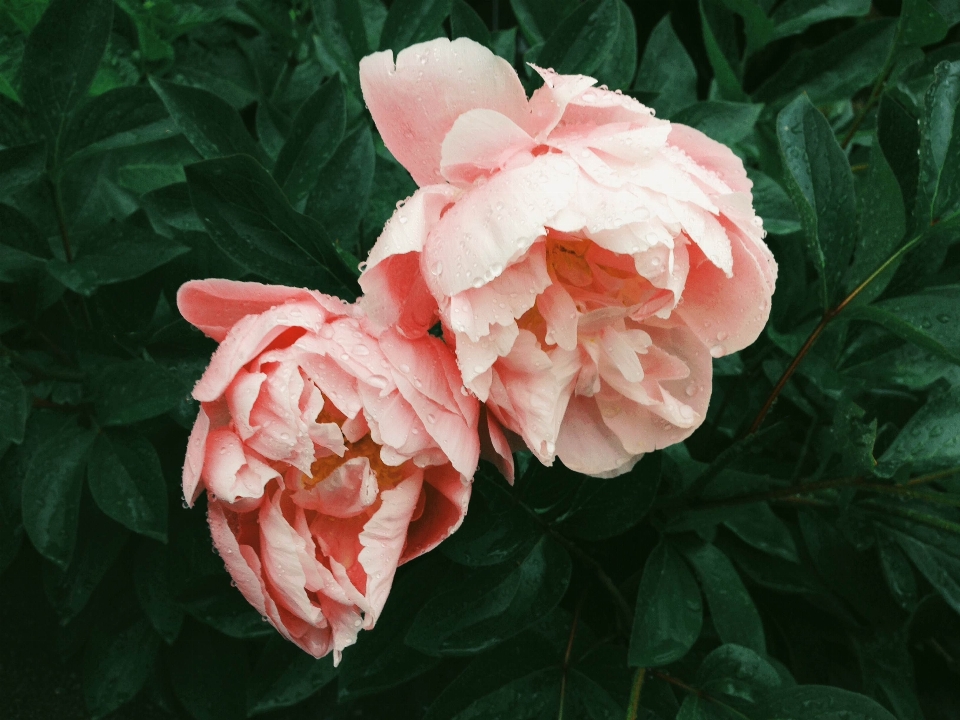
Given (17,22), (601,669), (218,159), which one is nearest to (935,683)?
(601,669)

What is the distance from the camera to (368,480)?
0.42 m

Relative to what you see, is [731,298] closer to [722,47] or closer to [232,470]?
[232,470]

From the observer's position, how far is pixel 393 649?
61cm

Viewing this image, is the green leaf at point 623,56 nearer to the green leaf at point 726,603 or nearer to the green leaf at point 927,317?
the green leaf at point 927,317

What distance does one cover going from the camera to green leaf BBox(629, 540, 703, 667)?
1.74 ft

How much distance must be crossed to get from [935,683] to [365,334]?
66 centimetres

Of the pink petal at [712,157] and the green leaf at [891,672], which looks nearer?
the pink petal at [712,157]

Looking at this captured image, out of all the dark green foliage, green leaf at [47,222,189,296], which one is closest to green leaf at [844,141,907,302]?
the dark green foliage

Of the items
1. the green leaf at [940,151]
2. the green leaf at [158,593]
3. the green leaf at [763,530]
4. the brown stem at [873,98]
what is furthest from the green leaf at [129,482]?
the brown stem at [873,98]

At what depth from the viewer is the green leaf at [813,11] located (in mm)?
793

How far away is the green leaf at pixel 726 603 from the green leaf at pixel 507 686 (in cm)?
12

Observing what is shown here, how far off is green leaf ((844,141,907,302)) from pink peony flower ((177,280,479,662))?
0.32 m

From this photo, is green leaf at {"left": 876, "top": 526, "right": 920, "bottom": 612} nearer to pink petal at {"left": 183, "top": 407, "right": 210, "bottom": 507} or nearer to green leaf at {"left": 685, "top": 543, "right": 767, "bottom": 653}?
green leaf at {"left": 685, "top": 543, "right": 767, "bottom": 653}

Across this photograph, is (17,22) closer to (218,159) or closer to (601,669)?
(218,159)
